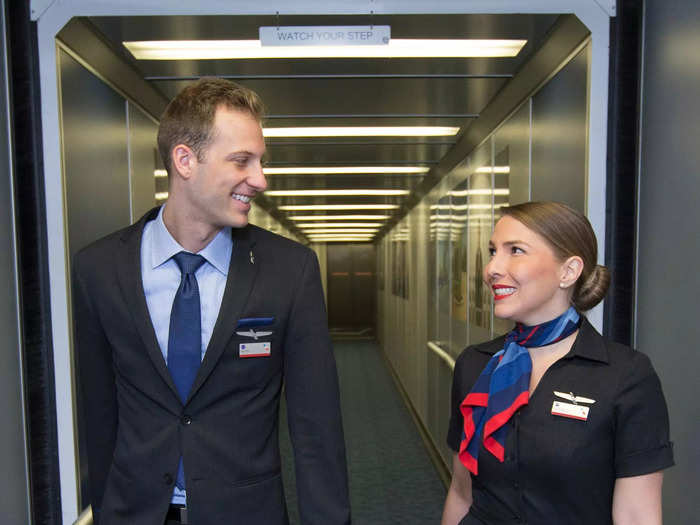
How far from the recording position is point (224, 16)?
2125mm

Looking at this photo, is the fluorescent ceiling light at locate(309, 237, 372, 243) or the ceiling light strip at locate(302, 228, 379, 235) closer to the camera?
the ceiling light strip at locate(302, 228, 379, 235)

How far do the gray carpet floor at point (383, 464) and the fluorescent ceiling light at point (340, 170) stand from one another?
2782 millimetres

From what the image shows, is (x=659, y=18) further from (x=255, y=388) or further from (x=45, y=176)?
(x=45, y=176)

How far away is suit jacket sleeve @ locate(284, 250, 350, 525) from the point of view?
5.09 feet

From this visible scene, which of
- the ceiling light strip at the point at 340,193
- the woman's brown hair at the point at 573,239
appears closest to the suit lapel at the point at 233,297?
the woman's brown hair at the point at 573,239

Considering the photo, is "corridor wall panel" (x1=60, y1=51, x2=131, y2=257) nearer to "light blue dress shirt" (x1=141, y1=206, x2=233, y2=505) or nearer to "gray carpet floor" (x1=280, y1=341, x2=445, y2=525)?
"light blue dress shirt" (x1=141, y1=206, x2=233, y2=505)

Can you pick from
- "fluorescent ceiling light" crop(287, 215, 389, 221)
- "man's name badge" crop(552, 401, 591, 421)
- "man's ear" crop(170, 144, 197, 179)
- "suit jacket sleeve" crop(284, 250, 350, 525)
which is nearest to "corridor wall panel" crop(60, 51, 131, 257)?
"man's ear" crop(170, 144, 197, 179)

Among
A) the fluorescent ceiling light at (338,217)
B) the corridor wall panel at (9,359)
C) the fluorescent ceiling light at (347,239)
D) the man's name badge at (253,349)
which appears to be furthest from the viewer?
the fluorescent ceiling light at (347,239)

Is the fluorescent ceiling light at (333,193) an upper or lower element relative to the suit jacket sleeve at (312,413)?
upper

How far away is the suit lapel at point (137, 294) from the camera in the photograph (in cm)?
143

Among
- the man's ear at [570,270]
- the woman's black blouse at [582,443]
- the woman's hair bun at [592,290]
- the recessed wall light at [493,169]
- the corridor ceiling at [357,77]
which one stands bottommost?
the woman's black blouse at [582,443]

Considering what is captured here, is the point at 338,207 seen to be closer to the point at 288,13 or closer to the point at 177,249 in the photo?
the point at 288,13

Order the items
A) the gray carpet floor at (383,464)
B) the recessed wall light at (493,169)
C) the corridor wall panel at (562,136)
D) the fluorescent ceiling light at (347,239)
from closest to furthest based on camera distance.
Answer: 1. the corridor wall panel at (562,136)
2. the recessed wall light at (493,169)
3. the gray carpet floor at (383,464)
4. the fluorescent ceiling light at (347,239)

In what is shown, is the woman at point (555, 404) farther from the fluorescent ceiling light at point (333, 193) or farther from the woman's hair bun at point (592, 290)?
the fluorescent ceiling light at point (333, 193)
